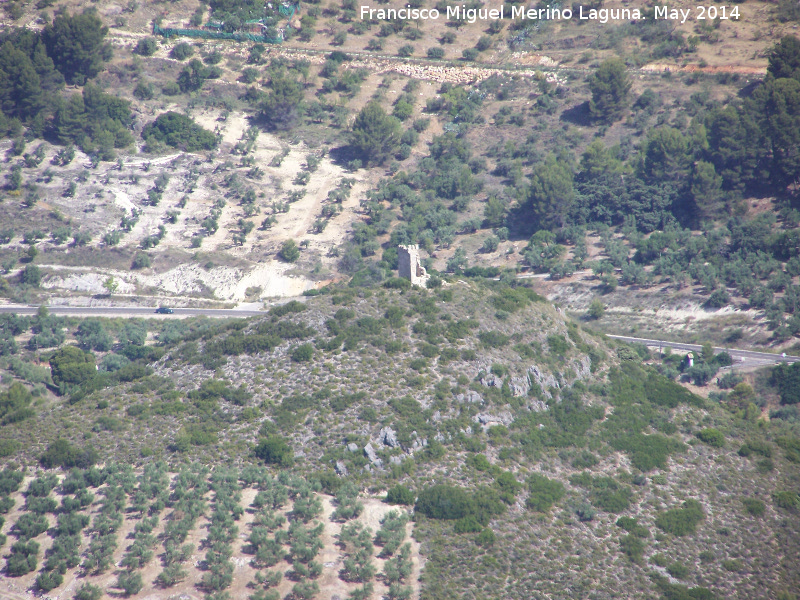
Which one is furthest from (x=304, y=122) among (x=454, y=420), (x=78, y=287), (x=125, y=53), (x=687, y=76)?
(x=454, y=420)

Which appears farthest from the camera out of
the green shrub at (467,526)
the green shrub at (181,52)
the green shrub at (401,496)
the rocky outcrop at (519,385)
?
the green shrub at (181,52)

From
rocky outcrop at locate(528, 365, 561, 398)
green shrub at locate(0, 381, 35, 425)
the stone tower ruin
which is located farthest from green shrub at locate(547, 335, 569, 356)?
green shrub at locate(0, 381, 35, 425)

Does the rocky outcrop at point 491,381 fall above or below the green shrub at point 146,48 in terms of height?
below

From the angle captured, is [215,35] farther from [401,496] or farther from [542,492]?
[542,492]

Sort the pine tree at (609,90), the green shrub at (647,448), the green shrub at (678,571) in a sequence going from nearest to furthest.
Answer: the green shrub at (678,571) → the green shrub at (647,448) → the pine tree at (609,90)

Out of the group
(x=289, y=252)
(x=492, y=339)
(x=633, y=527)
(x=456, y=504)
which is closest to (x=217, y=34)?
(x=289, y=252)

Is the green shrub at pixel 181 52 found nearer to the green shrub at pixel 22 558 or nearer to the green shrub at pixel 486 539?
the green shrub at pixel 22 558

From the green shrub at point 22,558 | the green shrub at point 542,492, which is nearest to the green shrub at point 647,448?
the green shrub at point 542,492
